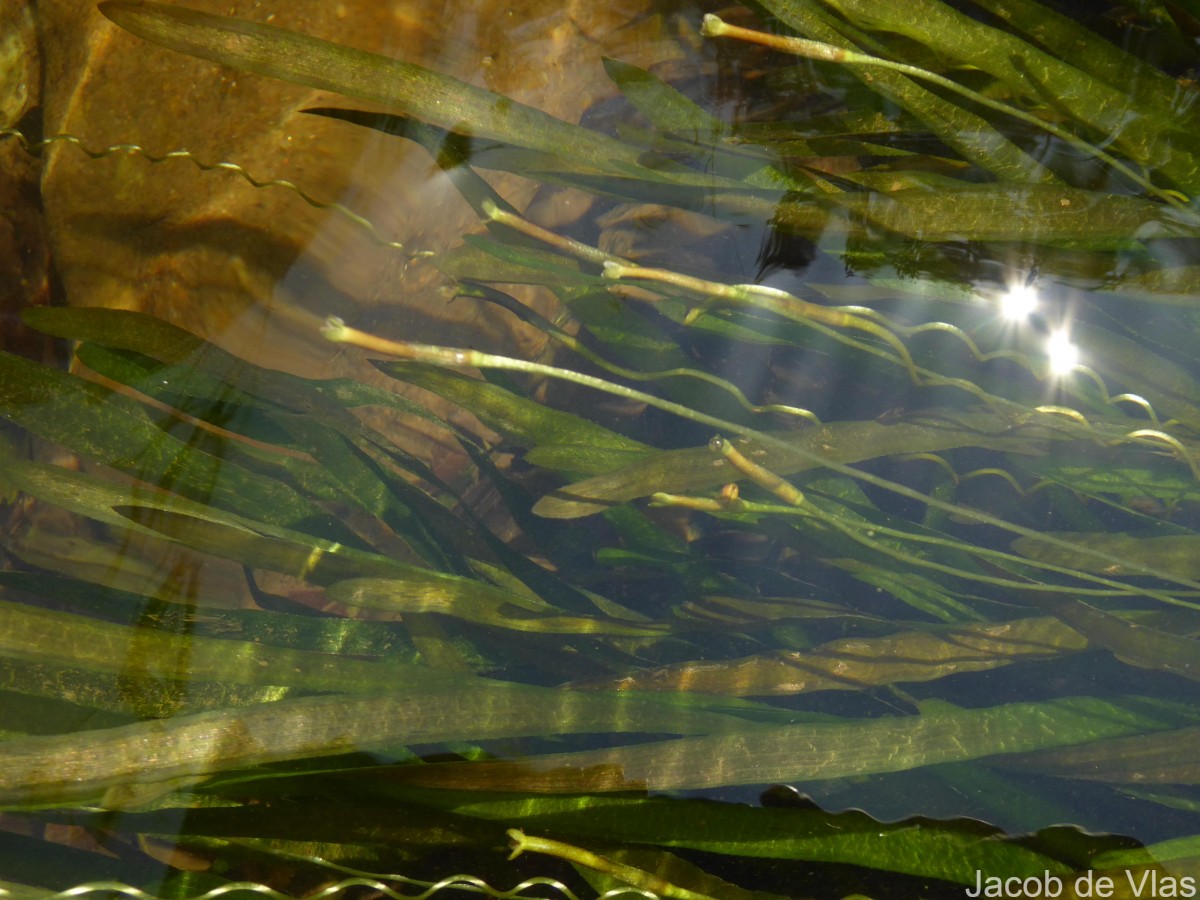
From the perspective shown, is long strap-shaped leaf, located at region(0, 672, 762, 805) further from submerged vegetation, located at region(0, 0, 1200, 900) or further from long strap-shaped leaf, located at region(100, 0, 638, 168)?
long strap-shaped leaf, located at region(100, 0, 638, 168)

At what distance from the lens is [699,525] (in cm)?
216

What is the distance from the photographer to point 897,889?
1.42 meters

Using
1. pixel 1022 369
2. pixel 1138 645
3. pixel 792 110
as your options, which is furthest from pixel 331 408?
pixel 1138 645

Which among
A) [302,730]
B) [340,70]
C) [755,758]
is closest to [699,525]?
[755,758]

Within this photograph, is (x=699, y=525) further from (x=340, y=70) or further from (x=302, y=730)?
(x=340, y=70)

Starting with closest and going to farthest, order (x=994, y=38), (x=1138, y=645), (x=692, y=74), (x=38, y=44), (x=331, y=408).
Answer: (x=994, y=38), (x=1138, y=645), (x=331, y=408), (x=38, y=44), (x=692, y=74)

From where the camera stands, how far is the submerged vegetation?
1.40m

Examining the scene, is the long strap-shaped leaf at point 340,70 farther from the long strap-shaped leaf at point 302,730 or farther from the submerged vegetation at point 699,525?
the long strap-shaped leaf at point 302,730

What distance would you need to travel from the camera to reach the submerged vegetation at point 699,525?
140 cm

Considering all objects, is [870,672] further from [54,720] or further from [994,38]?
[54,720]

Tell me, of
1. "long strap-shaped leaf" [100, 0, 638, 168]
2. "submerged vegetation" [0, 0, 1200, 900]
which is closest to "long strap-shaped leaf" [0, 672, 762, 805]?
"submerged vegetation" [0, 0, 1200, 900]

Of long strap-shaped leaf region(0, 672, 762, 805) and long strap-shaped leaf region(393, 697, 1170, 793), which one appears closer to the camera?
long strap-shaped leaf region(0, 672, 762, 805)

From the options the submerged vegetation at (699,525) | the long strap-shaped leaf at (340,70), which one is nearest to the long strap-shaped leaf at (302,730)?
the submerged vegetation at (699,525)

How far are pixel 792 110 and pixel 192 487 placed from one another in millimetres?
1915
